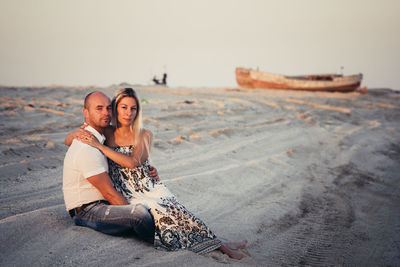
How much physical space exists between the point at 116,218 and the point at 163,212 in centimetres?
44

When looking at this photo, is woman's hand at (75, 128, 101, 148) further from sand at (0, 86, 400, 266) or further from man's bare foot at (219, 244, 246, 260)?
man's bare foot at (219, 244, 246, 260)

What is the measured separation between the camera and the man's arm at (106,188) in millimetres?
2662

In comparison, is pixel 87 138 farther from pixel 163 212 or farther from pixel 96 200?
pixel 163 212

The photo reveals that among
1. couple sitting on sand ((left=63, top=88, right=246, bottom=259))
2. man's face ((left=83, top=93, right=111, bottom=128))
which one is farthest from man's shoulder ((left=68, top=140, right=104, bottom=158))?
man's face ((left=83, top=93, right=111, bottom=128))

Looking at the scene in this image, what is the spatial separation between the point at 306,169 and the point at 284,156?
73 cm

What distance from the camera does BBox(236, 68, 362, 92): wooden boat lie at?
2141cm

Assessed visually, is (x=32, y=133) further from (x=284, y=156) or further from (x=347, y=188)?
(x=347, y=188)

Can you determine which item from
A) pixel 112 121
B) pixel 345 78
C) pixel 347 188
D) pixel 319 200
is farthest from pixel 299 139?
pixel 345 78

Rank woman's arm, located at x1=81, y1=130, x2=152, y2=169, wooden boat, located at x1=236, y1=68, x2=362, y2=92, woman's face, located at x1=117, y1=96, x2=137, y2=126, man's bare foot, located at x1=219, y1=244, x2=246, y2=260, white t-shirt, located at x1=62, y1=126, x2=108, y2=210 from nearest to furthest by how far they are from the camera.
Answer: white t-shirt, located at x1=62, y1=126, x2=108, y2=210 → woman's arm, located at x1=81, y1=130, x2=152, y2=169 → man's bare foot, located at x1=219, y1=244, x2=246, y2=260 → woman's face, located at x1=117, y1=96, x2=137, y2=126 → wooden boat, located at x1=236, y1=68, x2=362, y2=92

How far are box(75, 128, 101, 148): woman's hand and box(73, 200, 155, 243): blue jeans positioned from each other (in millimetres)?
560

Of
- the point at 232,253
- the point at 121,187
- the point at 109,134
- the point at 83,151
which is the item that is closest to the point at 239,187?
the point at 232,253

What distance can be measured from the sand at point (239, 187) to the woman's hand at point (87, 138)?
2.65 feet

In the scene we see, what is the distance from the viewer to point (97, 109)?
2.93 meters

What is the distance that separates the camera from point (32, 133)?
684cm
